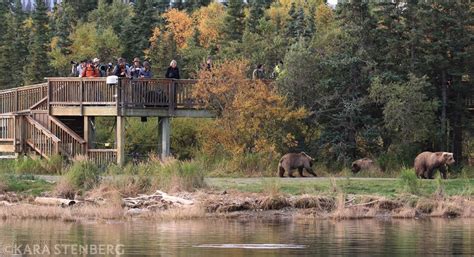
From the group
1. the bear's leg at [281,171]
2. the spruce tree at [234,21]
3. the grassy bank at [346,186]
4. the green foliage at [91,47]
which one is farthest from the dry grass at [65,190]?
the green foliage at [91,47]

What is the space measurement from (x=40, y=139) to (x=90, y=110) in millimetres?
2138

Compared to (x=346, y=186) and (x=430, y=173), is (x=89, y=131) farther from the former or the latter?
(x=346, y=186)

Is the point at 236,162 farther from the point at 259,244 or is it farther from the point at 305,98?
the point at 259,244

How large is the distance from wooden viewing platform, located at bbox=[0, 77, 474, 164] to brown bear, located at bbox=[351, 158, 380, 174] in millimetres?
5316

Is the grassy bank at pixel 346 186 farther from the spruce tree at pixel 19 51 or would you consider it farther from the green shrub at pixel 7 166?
the spruce tree at pixel 19 51

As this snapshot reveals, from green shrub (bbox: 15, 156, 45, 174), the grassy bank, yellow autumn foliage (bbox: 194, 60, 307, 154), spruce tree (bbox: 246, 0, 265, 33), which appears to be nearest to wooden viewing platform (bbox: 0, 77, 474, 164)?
yellow autumn foliage (bbox: 194, 60, 307, 154)

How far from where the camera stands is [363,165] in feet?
138

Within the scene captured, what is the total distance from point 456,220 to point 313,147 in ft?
42.6

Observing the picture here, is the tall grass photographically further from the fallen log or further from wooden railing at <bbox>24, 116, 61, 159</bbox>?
wooden railing at <bbox>24, 116, 61, 159</bbox>

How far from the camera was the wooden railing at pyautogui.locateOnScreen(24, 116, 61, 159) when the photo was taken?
44.2 metres

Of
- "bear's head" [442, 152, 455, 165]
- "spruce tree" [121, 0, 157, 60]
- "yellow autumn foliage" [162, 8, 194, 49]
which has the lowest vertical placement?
"bear's head" [442, 152, 455, 165]

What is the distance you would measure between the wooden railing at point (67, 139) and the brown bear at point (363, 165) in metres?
9.83

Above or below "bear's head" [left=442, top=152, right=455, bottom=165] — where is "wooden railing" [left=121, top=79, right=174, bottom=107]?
above

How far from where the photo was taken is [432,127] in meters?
43.2
